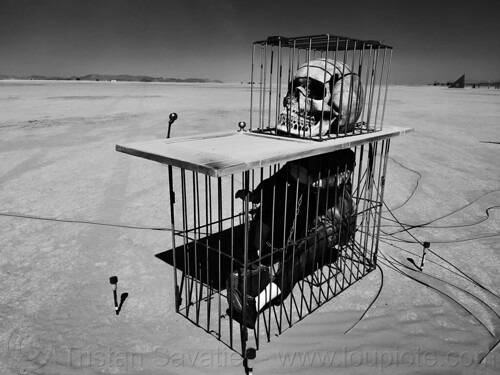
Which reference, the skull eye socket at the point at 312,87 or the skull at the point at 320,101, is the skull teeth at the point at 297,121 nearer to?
the skull at the point at 320,101

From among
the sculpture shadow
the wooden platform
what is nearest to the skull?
the wooden platform

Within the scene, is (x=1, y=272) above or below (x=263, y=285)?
below

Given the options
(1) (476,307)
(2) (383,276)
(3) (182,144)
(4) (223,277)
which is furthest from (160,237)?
(1) (476,307)

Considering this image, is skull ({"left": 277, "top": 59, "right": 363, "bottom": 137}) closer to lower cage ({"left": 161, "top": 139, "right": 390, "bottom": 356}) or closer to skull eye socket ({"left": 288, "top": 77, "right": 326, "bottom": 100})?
skull eye socket ({"left": 288, "top": 77, "right": 326, "bottom": 100})

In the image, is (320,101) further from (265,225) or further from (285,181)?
(265,225)

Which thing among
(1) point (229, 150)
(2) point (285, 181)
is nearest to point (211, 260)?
(2) point (285, 181)

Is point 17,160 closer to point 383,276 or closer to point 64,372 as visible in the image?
point 64,372
